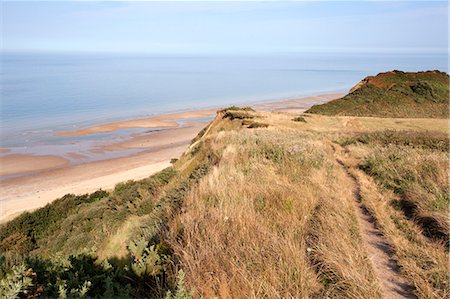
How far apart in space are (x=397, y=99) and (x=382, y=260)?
46.8 metres

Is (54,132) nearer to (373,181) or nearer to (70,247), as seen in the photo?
(70,247)

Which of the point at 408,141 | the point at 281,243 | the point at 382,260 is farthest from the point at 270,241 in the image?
the point at 408,141

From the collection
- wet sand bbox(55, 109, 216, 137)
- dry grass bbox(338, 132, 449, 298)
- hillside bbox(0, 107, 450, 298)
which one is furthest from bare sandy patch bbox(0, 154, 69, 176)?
dry grass bbox(338, 132, 449, 298)

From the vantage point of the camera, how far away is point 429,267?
4.23 m

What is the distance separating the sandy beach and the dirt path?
71.2ft

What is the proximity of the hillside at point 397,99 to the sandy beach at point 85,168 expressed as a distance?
69.1 feet

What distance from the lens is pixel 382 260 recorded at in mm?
4582

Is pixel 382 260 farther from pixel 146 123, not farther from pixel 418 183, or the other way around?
pixel 146 123

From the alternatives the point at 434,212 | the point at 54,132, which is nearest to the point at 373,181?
the point at 434,212

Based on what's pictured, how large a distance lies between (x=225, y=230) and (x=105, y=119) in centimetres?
5828

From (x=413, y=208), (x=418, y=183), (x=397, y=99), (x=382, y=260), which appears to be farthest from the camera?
(x=397, y=99)

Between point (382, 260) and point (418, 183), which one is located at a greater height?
point (418, 183)

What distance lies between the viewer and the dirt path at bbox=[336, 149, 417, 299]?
12.7 feet

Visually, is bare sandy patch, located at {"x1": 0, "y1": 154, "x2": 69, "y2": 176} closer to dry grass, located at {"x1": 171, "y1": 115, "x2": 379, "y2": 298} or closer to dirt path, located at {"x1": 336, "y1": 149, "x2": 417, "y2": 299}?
dry grass, located at {"x1": 171, "y1": 115, "x2": 379, "y2": 298}
